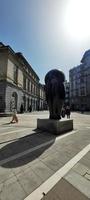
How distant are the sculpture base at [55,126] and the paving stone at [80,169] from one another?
329 cm

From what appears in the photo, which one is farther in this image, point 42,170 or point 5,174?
point 42,170

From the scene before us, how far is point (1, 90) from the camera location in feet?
69.2

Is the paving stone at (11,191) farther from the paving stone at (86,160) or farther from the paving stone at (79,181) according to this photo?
the paving stone at (86,160)

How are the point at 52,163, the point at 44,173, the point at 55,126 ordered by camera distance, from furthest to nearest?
the point at 55,126, the point at 52,163, the point at 44,173

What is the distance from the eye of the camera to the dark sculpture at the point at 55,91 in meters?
7.30

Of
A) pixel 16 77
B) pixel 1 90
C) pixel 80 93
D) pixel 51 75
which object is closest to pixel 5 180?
pixel 51 75

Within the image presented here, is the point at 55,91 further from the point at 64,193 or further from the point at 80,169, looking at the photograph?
the point at 64,193

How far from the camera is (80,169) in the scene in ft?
9.53

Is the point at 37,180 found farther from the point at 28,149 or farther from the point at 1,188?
the point at 28,149

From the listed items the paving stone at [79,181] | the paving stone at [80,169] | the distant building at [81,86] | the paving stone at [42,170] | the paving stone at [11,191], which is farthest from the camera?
the distant building at [81,86]

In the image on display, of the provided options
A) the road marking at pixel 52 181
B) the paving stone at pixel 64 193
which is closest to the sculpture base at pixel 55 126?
the road marking at pixel 52 181

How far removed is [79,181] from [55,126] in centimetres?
406

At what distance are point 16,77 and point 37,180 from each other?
25579 mm

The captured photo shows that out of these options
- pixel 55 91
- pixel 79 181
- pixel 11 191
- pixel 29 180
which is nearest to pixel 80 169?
pixel 79 181
